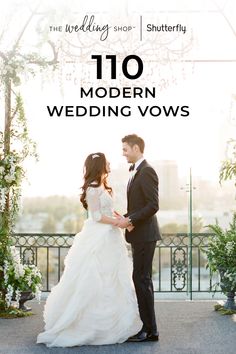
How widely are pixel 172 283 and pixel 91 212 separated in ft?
8.50

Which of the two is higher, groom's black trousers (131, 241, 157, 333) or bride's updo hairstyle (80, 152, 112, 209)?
bride's updo hairstyle (80, 152, 112, 209)

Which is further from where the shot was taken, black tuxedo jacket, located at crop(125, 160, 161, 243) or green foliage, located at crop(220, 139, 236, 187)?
green foliage, located at crop(220, 139, 236, 187)

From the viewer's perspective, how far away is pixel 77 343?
4797 millimetres

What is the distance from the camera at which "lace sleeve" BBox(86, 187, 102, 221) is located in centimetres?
500

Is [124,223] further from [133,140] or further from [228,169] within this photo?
[228,169]

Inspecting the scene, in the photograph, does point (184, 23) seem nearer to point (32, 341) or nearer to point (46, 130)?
point (46, 130)

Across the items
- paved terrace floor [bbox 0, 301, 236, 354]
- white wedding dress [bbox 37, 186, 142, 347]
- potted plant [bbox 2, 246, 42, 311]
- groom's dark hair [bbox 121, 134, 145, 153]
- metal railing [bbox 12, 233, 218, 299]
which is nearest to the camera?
paved terrace floor [bbox 0, 301, 236, 354]

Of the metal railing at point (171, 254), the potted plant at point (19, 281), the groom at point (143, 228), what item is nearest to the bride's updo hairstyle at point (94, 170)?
the groom at point (143, 228)

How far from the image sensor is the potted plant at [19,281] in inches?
239

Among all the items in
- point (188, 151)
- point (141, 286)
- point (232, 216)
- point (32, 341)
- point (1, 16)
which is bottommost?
point (32, 341)

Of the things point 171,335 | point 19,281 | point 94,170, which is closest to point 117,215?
point 94,170

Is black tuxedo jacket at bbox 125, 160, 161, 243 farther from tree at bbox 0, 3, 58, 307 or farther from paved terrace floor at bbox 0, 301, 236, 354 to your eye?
tree at bbox 0, 3, 58, 307

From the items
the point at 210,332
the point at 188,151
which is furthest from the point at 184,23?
the point at 210,332

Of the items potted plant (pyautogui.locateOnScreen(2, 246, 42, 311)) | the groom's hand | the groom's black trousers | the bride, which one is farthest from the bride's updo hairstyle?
potted plant (pyautogui.locateOnScreen(2, 246, 42, 311))
